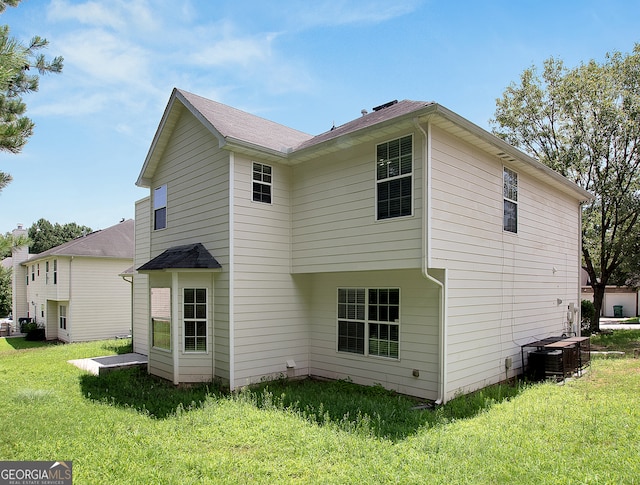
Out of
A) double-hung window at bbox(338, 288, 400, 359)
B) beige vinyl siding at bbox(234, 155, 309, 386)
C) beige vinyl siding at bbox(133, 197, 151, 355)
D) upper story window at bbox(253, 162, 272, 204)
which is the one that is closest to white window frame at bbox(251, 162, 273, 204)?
upper story window at bbox(253, 162, 272, 204)

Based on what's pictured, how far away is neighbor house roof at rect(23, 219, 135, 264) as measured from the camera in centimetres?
1962

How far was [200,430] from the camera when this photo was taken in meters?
6.18

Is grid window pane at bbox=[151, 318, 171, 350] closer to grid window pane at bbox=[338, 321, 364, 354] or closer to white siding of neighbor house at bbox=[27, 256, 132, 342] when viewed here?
grid window pane at bbox=[338, 321, 364, 354]

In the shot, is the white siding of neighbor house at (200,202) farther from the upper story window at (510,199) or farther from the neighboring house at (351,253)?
the upper story window at (510,199)

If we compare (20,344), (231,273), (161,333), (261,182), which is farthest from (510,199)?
(20,344)

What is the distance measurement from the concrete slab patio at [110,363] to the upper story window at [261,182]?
603 cm

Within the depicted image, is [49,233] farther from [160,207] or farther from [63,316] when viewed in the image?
[160,207]

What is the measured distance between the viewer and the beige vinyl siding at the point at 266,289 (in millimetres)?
8922

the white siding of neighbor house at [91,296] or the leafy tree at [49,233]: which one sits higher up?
the leafy tree at [49,233]

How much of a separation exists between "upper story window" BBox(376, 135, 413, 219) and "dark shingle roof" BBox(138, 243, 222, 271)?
13.0ft

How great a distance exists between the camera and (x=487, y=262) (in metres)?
8.95

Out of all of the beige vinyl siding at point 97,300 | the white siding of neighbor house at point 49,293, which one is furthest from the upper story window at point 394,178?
the white siding of neighbor house at point 49,293

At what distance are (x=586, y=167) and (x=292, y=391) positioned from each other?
1765cm

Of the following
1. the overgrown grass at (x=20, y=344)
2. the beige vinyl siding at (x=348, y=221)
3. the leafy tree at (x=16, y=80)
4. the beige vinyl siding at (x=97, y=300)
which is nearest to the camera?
the leafy tree at (x=16, y=80)
